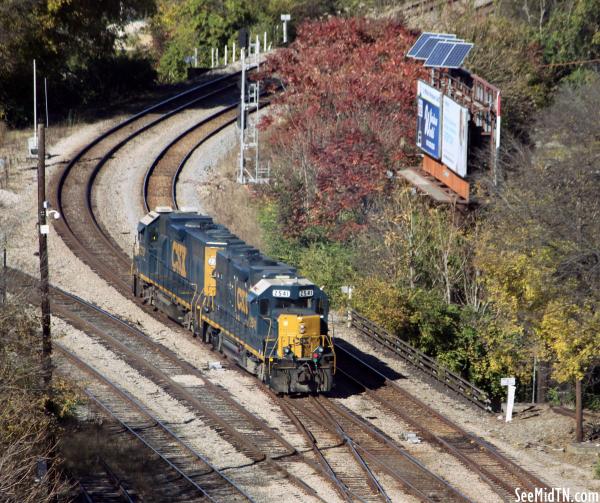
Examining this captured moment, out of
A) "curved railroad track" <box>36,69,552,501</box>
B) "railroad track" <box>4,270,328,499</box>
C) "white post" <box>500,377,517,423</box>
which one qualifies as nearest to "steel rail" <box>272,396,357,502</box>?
"railroad track" <box>4,270,328,499</box>

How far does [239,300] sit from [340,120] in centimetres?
2241

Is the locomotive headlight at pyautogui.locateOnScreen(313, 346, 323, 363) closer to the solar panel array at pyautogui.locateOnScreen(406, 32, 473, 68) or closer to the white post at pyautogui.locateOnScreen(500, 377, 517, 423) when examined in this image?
the white post at pyautogui.locateOnScreen(500, 377, 517, 423)

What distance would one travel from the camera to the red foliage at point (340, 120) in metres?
47.8

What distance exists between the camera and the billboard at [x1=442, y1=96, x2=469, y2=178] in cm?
4291

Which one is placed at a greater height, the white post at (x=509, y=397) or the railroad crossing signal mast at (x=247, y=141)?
the railroad crossing signal mast at (x=247, y=141)

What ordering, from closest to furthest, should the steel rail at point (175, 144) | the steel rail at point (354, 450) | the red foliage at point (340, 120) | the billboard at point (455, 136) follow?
the steel rail at point (354, 450) → the billboard at point (455, 136) → the red foliage at point (340, 120) → the steel rail at point (175, 144)

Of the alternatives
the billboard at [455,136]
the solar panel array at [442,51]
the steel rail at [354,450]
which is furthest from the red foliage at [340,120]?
the steel rail at [354,450]

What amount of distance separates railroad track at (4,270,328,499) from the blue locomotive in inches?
57.0

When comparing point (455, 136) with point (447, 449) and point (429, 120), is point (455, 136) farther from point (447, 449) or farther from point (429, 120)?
point (447, 449)

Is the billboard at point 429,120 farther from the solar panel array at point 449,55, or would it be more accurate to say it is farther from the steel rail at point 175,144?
the steel rail at point 175,144

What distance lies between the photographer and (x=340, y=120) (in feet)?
171

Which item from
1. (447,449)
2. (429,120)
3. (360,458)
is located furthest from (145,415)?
(429,120)

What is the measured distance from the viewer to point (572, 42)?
66438mm

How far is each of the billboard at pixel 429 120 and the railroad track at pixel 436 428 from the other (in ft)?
42.1
